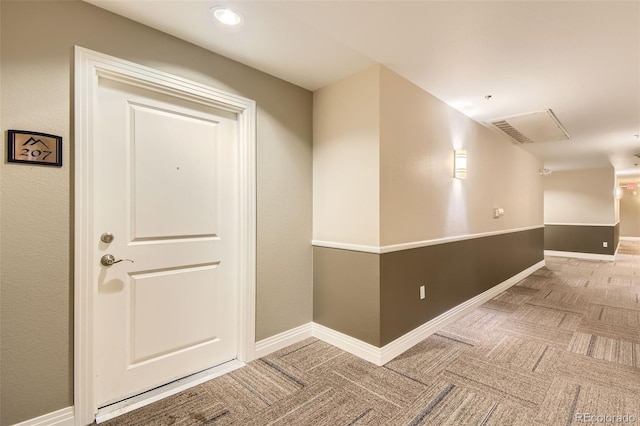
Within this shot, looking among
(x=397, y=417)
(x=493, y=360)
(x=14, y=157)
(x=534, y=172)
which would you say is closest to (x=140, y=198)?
(x=14, y=157)

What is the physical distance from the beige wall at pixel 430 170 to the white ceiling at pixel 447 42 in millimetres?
228

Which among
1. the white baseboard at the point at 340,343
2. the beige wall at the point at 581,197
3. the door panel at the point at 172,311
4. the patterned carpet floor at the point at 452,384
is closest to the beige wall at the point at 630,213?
the beige wall at the point at 581,197

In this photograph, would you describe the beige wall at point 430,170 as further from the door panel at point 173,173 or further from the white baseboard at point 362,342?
the door panel at point 173,173

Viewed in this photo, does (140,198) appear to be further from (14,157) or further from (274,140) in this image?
(274,140)

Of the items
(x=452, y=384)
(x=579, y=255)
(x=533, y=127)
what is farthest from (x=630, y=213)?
(x=452, y=384)

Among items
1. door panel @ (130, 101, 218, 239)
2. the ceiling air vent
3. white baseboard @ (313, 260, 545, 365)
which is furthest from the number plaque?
the ceiling air vent

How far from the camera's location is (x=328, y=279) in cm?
274

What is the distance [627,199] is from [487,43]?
49.4 feet

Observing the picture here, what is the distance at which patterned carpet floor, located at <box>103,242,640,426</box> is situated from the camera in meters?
1.75

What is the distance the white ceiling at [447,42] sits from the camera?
1740 millimetres

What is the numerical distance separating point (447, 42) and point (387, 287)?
6.02 feet

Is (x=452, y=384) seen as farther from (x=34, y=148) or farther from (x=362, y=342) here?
(x=34, y=148)

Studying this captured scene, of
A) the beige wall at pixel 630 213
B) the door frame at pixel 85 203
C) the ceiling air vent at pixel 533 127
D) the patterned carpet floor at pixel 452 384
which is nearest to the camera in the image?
the door frame at pixel 85 203

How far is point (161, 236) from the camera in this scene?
2021 millimetres
